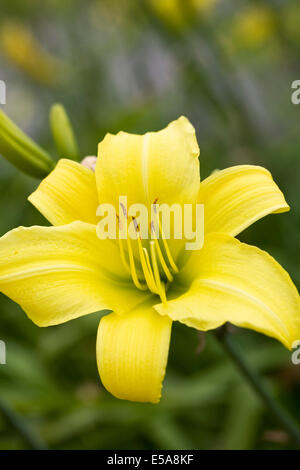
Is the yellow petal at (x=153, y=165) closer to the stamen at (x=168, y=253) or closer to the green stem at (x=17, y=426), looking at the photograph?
the stamen at (x=168, y=253)

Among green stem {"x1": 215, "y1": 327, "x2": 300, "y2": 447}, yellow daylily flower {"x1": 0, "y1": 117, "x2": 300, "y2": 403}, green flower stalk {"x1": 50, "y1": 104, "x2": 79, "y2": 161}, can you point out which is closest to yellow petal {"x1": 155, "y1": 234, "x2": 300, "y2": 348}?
yellow daylily flower {"x1": 0, "y1": 117, "x2": 300, "y2": 403}

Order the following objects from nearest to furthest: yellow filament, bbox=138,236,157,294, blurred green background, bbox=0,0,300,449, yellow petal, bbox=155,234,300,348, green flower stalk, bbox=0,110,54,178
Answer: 1. yellow petal, bbox=155,234,300,348
2. yellow filament, bbox=138,236,157,294
3. green flower stalk, bbox=0,110,54,178
4. blurred green background, bbox=0,0,300,449

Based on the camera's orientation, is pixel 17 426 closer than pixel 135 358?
No

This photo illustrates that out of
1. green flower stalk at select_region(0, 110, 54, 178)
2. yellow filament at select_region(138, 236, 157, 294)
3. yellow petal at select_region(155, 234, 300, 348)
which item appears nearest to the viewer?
yellow petal at select_region(155, 234, 300, 348)

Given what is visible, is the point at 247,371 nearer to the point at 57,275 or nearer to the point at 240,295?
the point at 240,295

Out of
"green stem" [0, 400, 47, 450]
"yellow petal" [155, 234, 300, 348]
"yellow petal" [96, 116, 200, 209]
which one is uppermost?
"yellow petal" [96, 116, 200, 209]

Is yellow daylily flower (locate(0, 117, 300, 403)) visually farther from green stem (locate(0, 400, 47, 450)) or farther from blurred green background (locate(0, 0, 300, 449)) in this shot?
green stem (locate(0, 400, 47, 450))

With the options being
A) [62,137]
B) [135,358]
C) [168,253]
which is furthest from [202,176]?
[135,358]
